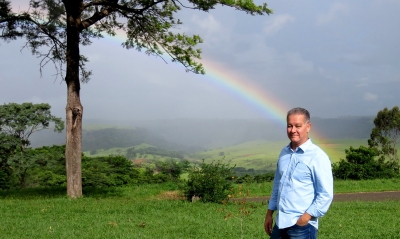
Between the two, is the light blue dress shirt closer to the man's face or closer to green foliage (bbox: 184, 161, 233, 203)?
the man's face

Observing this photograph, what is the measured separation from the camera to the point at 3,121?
17750mm

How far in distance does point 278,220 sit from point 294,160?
0.48 m

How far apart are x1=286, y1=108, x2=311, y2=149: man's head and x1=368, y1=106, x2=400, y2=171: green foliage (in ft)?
90.9

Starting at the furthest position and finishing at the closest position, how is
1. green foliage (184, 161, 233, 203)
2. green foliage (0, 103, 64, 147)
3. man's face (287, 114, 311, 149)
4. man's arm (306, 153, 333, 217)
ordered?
green foliage (0, 103, 64, 147), green foliage (184, 161, 233, 203), man's face (287, 114, 311, 149), man's arm (306, 153, 333, 217)

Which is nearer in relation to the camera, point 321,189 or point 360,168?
point 321,189

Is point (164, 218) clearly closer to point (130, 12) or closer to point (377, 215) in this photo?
point (377, 215)

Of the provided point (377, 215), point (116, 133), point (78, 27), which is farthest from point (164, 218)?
point (116, 133)

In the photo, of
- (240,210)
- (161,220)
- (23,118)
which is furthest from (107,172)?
(240,210)

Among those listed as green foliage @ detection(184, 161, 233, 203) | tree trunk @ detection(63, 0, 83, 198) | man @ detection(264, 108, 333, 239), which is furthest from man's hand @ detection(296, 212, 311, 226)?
tree trunk @ detection(63, 0, 83, 198)

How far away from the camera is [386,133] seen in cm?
2981

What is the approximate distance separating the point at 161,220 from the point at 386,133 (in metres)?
26.1

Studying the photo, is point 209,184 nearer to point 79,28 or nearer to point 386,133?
point 79,28

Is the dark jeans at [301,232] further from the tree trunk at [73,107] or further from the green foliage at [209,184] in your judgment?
the tree trunk at [73,107]

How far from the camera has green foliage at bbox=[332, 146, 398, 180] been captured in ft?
58.7
